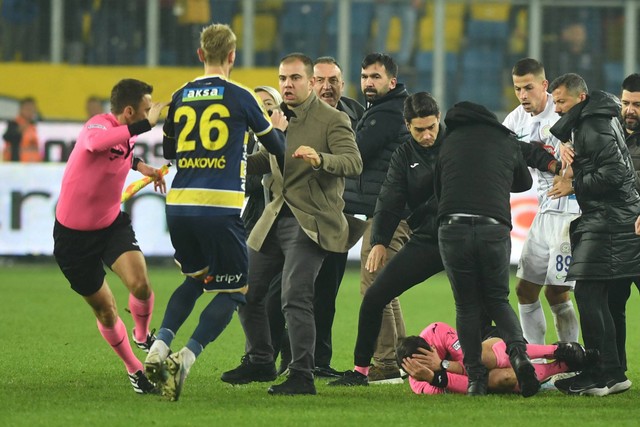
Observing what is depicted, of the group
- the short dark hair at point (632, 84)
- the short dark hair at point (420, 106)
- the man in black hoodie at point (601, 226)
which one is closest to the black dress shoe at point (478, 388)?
the man in black hoodie at point (601, 226)

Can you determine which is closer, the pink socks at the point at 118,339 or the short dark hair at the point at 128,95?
the short dark hair at the point at 128,95

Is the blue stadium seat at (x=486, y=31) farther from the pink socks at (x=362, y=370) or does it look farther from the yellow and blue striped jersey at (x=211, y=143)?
the yellow and blue striped jersey at (x=211, y=143)

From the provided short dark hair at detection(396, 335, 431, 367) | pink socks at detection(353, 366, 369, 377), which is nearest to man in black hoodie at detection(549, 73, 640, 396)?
short dark hair at detection(396, 335, 431, 367)

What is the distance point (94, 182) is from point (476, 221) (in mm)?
2410

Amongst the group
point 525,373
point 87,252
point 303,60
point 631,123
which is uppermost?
point 303,60

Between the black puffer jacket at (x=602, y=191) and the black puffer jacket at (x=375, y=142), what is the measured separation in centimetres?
142

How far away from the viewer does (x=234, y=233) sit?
795 centimetres

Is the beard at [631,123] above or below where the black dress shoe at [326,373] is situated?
above

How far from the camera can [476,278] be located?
27.6 ft

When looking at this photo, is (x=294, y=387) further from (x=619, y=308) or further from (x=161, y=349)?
(x=619, y=308)

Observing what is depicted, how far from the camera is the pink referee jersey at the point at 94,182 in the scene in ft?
27.7

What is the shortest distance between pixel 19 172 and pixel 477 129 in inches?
504

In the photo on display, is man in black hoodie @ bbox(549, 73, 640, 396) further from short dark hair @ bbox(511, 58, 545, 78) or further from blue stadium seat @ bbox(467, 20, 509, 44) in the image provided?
blue stadium seat @ bbox(467, 20, 509, 44)

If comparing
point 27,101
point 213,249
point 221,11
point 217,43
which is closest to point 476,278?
point 213,249
